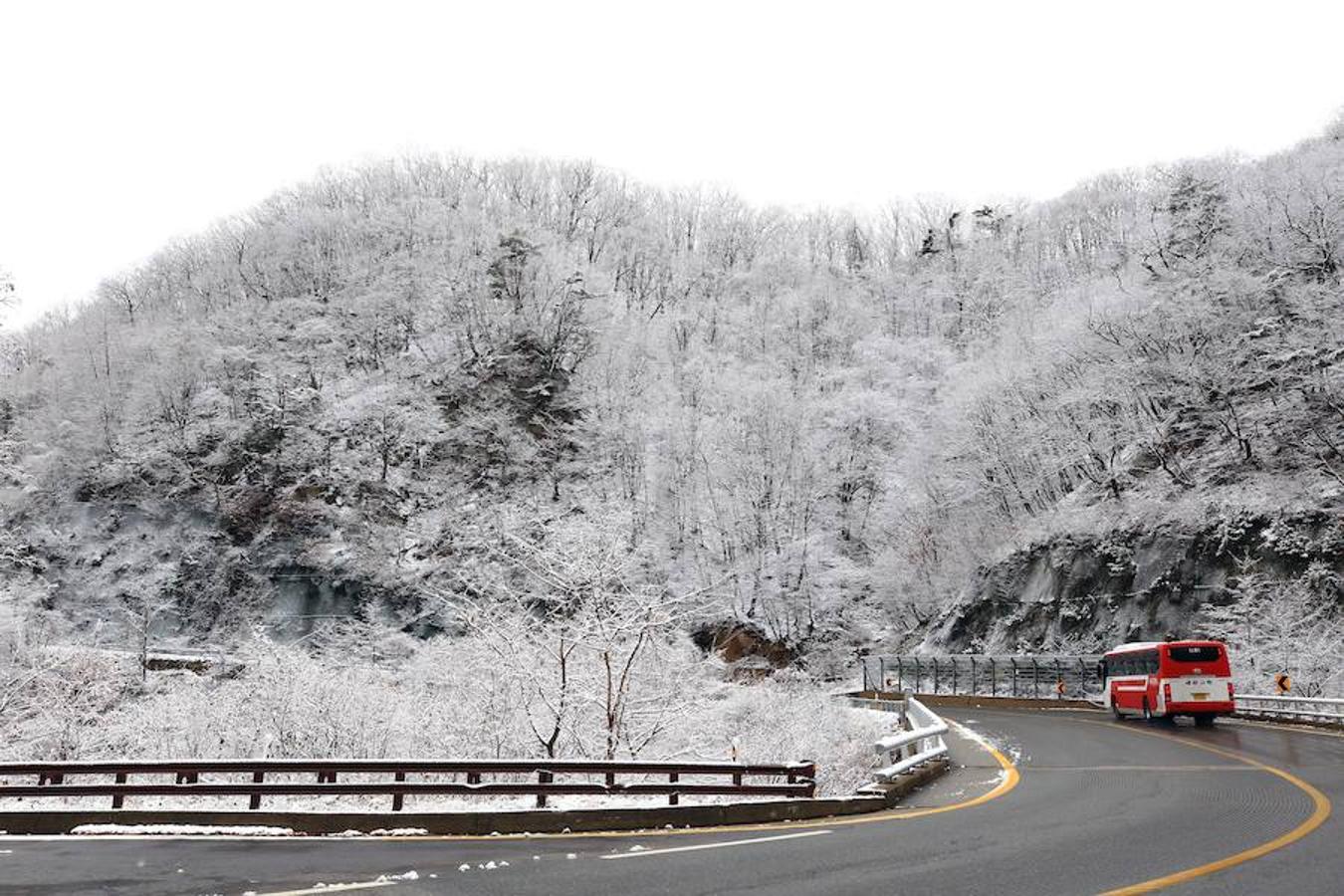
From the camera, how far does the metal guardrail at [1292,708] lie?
2181 centimetres

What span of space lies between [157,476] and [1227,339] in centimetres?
6807

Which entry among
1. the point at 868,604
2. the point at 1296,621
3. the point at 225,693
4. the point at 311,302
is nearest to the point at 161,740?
the point at 225,693

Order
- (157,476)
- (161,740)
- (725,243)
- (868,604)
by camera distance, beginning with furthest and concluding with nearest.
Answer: (725,243), (157,476), (868,604), (161,740)

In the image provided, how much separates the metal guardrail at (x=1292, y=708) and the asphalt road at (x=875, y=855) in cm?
1109

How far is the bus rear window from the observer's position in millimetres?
23812

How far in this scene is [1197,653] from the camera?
78.5 ft

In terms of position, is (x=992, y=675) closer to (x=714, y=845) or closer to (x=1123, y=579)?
(x=1123, y=579)

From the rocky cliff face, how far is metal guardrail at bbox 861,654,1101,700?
4.99 feet

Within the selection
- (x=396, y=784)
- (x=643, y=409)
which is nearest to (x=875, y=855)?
(x=396, y=784)

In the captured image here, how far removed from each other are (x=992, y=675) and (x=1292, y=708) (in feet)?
52.6

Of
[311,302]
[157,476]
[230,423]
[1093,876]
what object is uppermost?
[311,302]

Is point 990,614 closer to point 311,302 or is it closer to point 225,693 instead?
point 225,693

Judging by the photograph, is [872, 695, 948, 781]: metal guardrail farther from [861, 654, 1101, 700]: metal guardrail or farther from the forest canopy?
[861, 654, 1101, 700]: metal guardrail

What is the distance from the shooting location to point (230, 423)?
69375 millimetres
